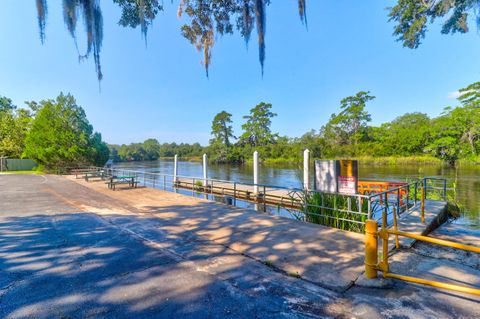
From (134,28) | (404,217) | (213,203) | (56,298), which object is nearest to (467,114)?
(404,217)

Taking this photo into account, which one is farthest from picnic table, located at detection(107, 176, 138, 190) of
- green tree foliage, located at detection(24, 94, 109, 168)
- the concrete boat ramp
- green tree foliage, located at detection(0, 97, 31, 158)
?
green tree foliage, located at detection(0, 97, 31, 158)

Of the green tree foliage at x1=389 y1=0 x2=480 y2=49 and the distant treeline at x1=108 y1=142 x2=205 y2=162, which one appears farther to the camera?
the distant treeline at x1=108 y1=142 x2=205 y2=162

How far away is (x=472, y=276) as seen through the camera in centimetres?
279

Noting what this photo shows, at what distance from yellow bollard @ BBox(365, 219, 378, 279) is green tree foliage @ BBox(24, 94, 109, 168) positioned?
24358 millimetres

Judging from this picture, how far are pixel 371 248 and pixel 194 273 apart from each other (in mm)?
2188

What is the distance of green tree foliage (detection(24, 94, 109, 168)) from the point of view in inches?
800

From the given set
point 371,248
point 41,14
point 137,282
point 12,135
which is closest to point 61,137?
point 12,135

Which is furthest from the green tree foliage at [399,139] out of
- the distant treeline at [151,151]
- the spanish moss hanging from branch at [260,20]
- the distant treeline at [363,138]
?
the distant treeline at [151,151]

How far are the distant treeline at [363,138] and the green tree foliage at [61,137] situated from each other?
73.3 ft

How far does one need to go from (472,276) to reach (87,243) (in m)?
5.69

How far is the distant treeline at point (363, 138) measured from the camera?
30.8 m

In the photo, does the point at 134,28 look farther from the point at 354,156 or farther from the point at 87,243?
the point at 354,156

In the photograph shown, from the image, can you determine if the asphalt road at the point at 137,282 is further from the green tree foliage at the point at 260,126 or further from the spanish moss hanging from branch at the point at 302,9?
the green tree foliage at the point at 260,126

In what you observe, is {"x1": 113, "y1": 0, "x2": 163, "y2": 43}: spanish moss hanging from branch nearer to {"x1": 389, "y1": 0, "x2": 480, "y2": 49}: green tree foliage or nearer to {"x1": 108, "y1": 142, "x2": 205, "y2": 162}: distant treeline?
{"x1": 389, "y1": 0, "x2": 480, "y2": 49}: green tree foliage
